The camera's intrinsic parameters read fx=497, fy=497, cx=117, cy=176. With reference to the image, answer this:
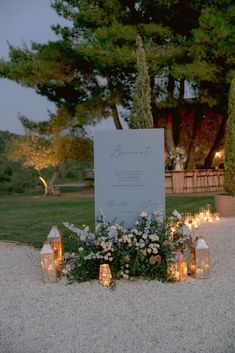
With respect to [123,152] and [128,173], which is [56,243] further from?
[123,152]

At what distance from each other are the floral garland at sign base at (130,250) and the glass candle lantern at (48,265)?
0.56ft

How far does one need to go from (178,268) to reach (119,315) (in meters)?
1.14

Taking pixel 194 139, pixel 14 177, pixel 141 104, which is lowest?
pixel 14 177

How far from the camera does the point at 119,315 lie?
378 centimetres

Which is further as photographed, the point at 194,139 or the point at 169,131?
the point at 194,139

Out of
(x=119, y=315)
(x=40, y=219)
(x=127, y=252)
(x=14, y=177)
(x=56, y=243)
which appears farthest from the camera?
(x=14, y=177)

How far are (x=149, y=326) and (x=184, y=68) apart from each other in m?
13.0

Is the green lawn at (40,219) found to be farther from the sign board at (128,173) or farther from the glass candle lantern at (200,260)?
the glass candle lantern at (200,260)

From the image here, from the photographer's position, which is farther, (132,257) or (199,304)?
(132,257)

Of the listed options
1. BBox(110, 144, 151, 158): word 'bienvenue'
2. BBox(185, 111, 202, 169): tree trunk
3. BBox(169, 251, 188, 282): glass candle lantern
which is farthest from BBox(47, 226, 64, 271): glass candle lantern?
BBox(185, 111, 202, 169): tree trunk

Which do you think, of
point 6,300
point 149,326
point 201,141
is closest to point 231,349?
point 149,326

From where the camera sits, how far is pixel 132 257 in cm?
477

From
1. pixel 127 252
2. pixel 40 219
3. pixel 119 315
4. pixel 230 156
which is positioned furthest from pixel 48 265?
pixel 230 156

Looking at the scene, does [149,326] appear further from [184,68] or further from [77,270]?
[184,68]
